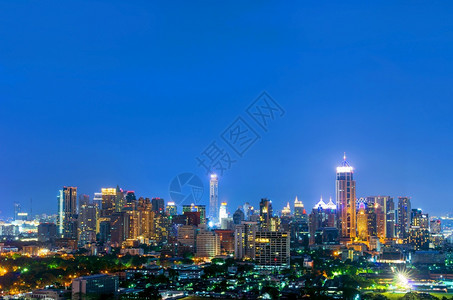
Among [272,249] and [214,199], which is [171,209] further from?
[272,249]

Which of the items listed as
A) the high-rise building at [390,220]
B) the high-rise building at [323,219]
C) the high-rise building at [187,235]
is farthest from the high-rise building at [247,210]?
the high-rise building at [187,235]

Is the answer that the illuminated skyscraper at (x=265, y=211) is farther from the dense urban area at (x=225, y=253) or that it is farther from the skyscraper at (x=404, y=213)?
the skyscraper at (x=404, y=213)

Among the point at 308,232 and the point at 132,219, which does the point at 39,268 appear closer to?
the point at 132,219

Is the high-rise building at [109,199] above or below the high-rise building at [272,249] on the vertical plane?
above

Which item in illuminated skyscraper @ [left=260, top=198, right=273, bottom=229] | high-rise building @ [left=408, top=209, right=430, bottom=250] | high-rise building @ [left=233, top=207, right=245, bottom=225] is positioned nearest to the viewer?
illuminated skyscraper @ [left=260, top=198, right=273, bottom=229]

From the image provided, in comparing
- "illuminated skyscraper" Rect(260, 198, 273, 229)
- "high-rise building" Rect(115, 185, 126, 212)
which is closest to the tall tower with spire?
"illuminated skyscraper" Rect(260, 198, 273, 229)

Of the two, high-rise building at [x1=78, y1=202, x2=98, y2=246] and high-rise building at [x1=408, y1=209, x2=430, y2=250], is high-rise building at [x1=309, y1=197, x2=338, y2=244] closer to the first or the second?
high-rise building at [x1=408, y1=209, x2=430, y2=250]

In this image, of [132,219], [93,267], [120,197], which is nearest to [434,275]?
[93,267]
